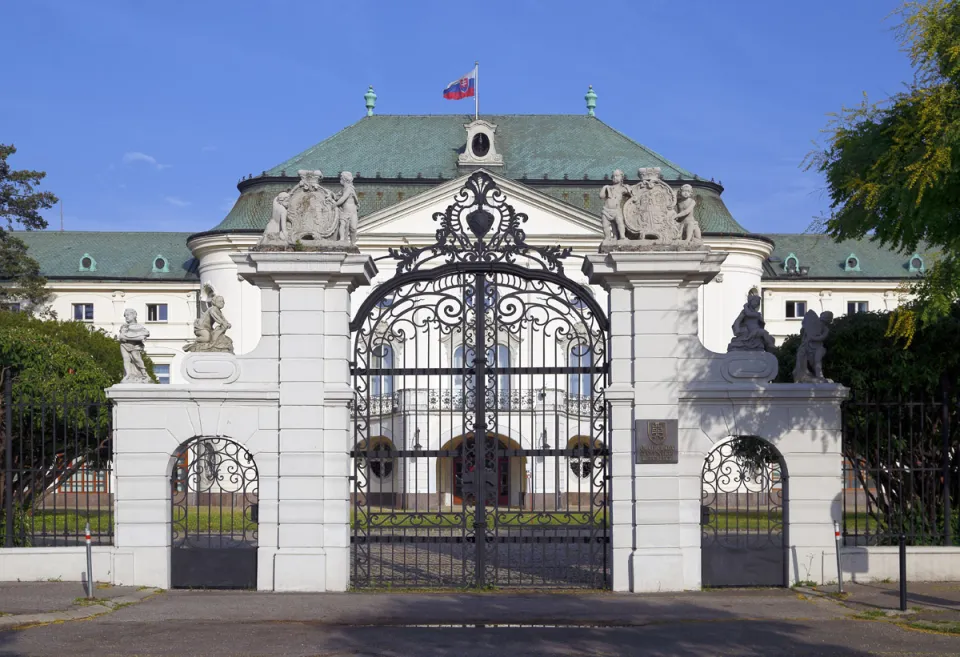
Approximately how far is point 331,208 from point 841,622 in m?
7.77

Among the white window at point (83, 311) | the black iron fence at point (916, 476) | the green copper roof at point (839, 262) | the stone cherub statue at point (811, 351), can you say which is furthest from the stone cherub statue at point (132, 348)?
the green copper roof at point (839, 262)

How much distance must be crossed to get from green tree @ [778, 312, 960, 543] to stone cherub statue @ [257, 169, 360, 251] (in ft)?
23.6

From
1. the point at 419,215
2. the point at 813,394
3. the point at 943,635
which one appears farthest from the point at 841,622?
the point at 419,215

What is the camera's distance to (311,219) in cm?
1575

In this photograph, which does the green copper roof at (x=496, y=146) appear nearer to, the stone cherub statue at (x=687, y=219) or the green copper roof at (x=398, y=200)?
the green copper roof at (x=398, y=200)

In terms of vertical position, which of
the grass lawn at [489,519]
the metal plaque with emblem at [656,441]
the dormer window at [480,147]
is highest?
the dormer window at [480,147]

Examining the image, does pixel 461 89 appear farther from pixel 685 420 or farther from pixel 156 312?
pixel 685 420

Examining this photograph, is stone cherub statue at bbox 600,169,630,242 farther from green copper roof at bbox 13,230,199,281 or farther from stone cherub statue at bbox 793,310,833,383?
green copper roof at bbox 13,230,199,281

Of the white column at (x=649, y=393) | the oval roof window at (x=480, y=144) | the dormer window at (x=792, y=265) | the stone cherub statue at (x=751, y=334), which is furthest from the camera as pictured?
the dormer window at (x=792, y=265)

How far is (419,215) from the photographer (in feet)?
149

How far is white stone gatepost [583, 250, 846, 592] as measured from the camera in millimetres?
15523

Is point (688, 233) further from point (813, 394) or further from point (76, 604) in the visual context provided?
point (76, 604)

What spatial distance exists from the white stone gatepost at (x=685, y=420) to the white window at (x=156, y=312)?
45.1m

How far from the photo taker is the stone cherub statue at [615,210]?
15.7m
